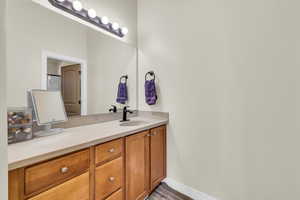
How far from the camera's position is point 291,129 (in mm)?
1143

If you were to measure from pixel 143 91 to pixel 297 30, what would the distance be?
1.66m

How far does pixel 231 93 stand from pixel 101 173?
4.40 feet

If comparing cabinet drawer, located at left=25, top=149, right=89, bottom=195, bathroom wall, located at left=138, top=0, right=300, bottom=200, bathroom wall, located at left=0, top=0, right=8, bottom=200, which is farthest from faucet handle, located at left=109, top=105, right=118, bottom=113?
bathroom wall, located at left=0, top=0, right=8, bottom=200

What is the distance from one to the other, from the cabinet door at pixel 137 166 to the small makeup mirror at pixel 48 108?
0.62 meters

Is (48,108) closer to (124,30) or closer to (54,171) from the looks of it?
(54,171)

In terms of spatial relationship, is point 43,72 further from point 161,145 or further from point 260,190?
point 260,190

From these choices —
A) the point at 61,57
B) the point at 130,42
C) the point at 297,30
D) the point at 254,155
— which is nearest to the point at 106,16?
the point at 130,42

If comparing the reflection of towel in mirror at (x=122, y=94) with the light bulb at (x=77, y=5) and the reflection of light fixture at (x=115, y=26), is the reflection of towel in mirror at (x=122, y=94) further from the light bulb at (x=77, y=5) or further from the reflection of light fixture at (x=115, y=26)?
the light bulb at (x=77, y=5)

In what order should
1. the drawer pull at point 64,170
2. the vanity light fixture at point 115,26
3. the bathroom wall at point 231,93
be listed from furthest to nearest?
the vanity light fixture at point 115,26 < the bathroom wall at point 231,93 < the drawer pull at point 64,170

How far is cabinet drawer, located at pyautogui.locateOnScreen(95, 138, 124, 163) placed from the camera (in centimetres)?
107

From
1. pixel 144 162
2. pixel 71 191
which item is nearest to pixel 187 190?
pixel 144 162

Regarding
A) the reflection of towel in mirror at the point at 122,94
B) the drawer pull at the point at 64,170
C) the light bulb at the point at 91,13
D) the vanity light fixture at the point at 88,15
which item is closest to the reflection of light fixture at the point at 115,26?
the vanity light fixture at the point at 88,15

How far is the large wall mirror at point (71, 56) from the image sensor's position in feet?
3.58

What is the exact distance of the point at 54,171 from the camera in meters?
0.82
